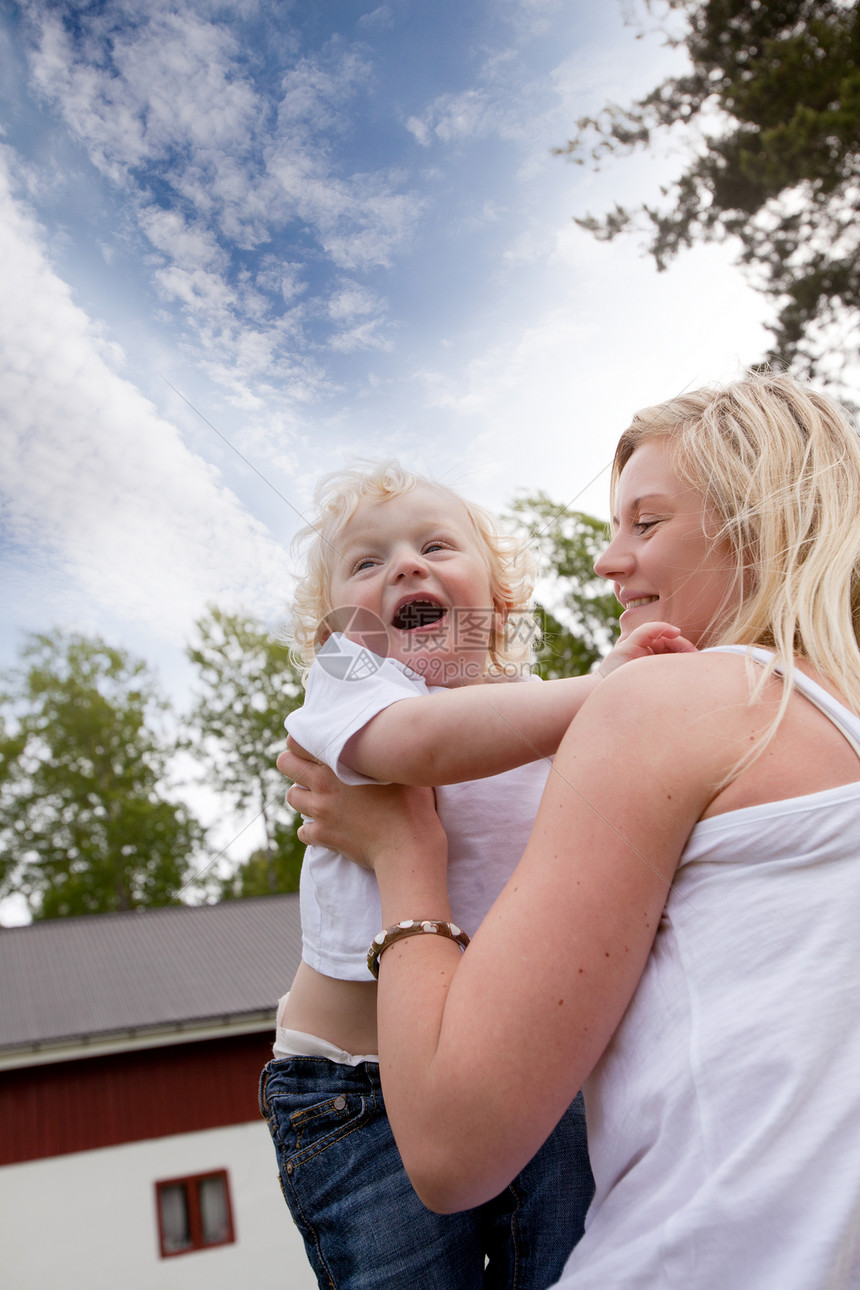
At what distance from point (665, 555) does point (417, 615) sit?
43 cm

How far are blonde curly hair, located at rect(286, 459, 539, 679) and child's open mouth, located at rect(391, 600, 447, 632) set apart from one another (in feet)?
0.62

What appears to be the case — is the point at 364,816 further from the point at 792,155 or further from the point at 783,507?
the point at 792,155

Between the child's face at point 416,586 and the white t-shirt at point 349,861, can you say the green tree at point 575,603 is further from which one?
the white t-shirt at point 349,861

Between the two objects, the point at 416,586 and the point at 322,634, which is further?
the point at 322,634

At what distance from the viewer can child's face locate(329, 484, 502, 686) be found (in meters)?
1.28

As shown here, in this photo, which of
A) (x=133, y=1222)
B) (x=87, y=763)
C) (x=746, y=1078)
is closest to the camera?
(x=746, y=1078)

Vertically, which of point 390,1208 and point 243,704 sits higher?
point 243,704

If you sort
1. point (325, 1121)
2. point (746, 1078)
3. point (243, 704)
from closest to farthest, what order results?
1. point (746, 1078)
2. point (325, 1121)
3. point (243, 704)

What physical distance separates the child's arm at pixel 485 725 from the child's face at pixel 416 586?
292 millimetres

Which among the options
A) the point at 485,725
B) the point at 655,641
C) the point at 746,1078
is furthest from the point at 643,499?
the point at 746,1078

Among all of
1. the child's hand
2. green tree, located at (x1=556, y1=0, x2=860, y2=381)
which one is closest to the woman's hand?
the child's hand

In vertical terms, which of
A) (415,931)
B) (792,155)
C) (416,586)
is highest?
(792,155)

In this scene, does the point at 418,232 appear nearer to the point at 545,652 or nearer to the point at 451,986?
the point at 451,986

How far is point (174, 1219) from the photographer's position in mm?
7258
